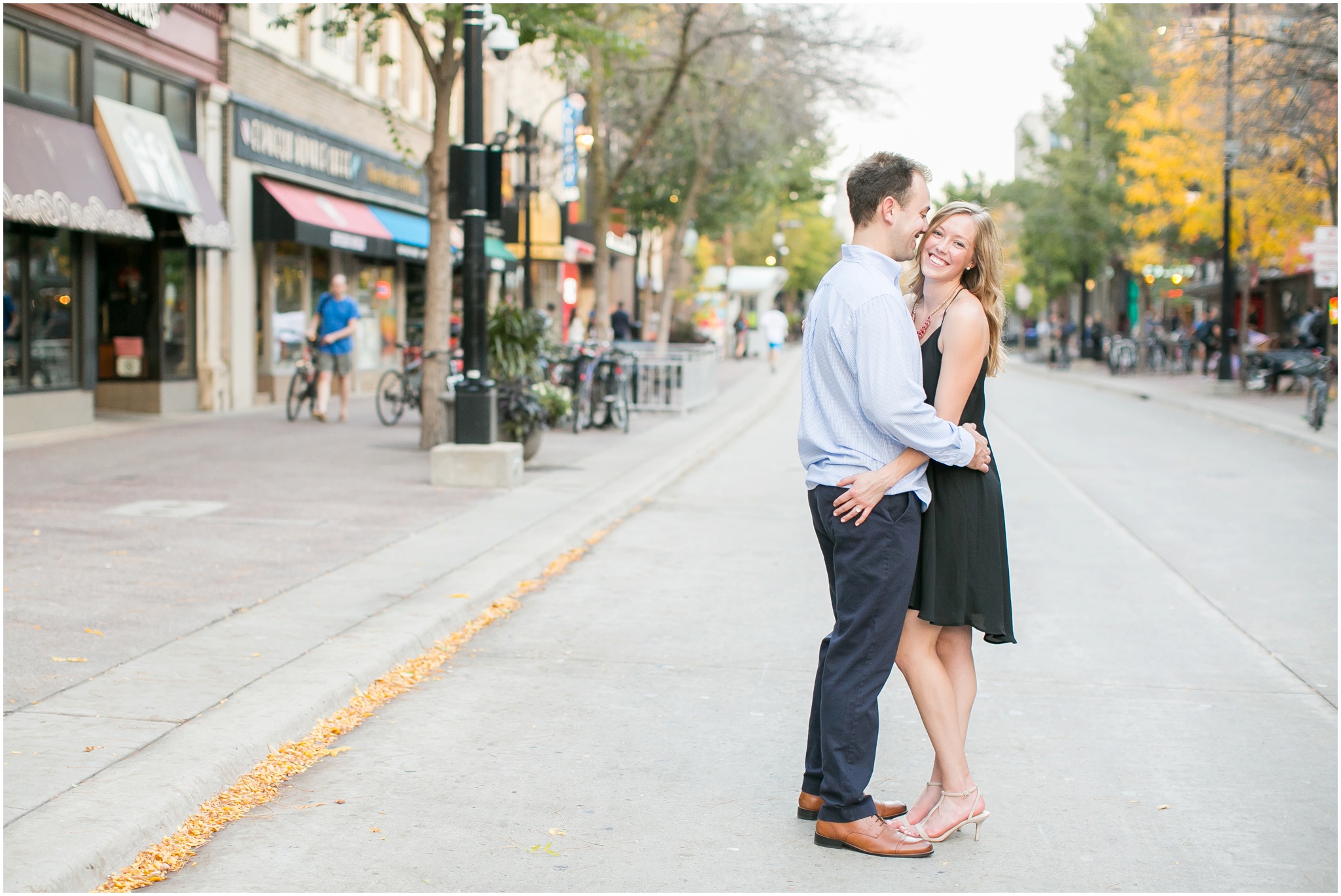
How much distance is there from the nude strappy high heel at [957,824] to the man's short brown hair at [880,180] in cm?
165

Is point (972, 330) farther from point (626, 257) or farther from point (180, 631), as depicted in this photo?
point (626, 257)

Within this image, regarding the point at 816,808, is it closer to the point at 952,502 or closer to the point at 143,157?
the point at 952,502

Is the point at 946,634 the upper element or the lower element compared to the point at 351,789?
upper

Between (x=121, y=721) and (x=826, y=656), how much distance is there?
7.97 ft

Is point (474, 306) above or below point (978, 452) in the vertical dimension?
above

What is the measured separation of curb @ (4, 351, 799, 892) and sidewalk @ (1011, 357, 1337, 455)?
1326cm

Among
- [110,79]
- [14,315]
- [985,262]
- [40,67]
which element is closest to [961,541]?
[985,262]

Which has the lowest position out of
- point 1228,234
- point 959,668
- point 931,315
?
point 959,668

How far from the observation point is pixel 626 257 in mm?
54750

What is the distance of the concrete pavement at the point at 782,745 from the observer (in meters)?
3.86

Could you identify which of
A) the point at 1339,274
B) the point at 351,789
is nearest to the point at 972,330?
the point at 351,789

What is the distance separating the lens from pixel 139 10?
43.1ft

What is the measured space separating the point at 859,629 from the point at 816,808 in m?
0.64

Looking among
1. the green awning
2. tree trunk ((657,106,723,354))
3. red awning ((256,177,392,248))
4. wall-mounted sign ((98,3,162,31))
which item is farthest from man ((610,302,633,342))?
wall-mounted sign ((98,3,162,31))
